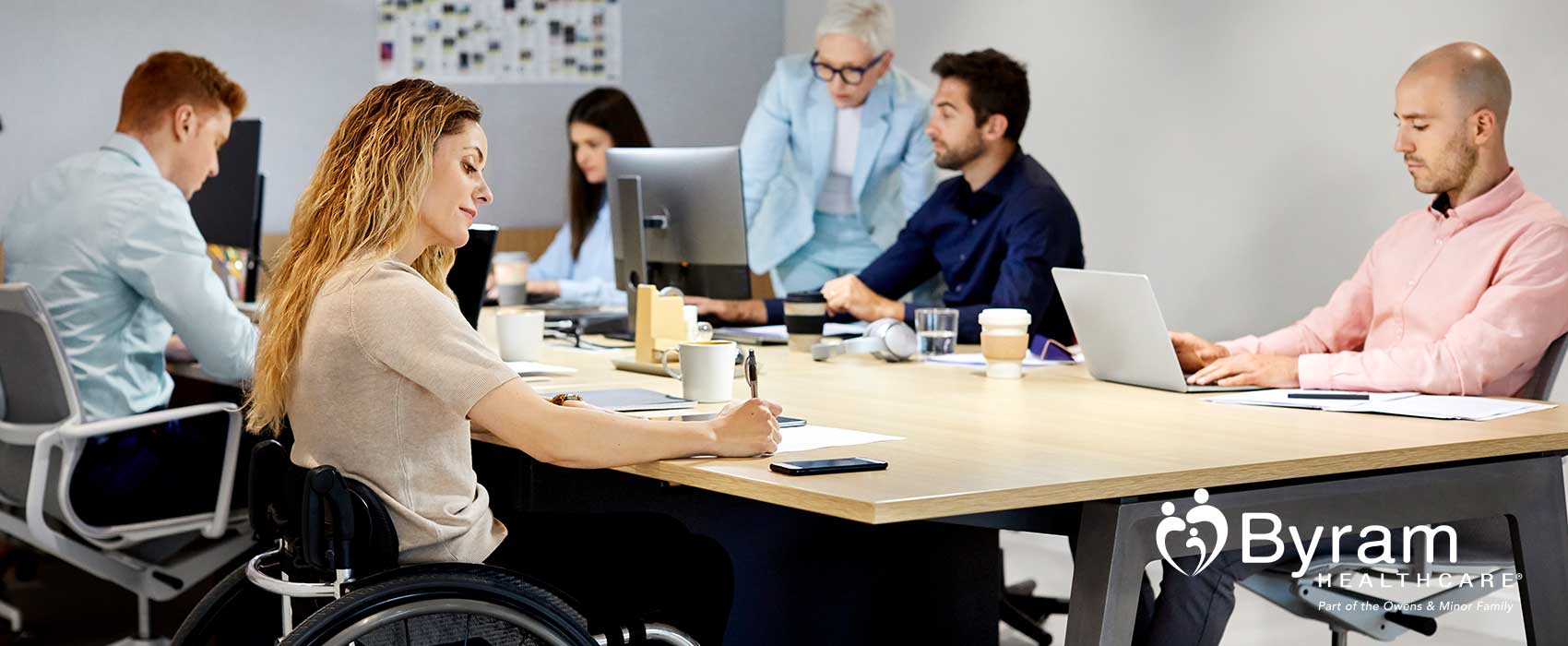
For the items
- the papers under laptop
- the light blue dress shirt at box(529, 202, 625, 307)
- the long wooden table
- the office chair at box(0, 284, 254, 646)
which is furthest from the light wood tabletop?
A: the light blue dress shirt at box(529, 202, 625, 307)

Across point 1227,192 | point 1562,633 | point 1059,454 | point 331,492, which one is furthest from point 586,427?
→ point 1227,192

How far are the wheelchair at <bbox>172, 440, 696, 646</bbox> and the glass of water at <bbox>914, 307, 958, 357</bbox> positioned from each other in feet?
4.10

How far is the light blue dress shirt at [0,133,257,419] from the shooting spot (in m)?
3.07

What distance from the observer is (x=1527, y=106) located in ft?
11.3

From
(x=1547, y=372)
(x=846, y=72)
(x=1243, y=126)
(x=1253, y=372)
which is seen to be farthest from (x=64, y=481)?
(x=1243, y=126)

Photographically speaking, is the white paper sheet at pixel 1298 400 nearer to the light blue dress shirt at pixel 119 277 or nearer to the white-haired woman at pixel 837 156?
the light blue dress shirt at pixel 119 277

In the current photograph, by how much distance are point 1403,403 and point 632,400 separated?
114 cm

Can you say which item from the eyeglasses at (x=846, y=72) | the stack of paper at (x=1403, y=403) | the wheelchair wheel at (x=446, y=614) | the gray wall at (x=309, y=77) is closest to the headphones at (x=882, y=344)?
the stack of paper at (x=1403, y=403)

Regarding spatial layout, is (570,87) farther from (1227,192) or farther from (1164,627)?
(1164,627)

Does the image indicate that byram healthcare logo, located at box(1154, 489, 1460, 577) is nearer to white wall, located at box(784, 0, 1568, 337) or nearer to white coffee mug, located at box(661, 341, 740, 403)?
white coffee mug, located at box(661, 341, 740, 403)

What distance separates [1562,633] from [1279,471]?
24.6 inches

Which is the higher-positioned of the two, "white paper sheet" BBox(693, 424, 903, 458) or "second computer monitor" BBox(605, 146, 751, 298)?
"second computer monitor" BBox(605, 146, 751, 298)

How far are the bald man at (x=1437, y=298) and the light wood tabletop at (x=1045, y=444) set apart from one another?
20cm

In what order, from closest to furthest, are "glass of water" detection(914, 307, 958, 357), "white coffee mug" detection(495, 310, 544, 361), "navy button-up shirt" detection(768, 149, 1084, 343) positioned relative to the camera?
"white coffee mug" detection(495, 310, 544, 361) → "glass of water" detection(914, 307, 958, 357) → "navy button-up shirt" detection(768, 149, 1084, 343)
